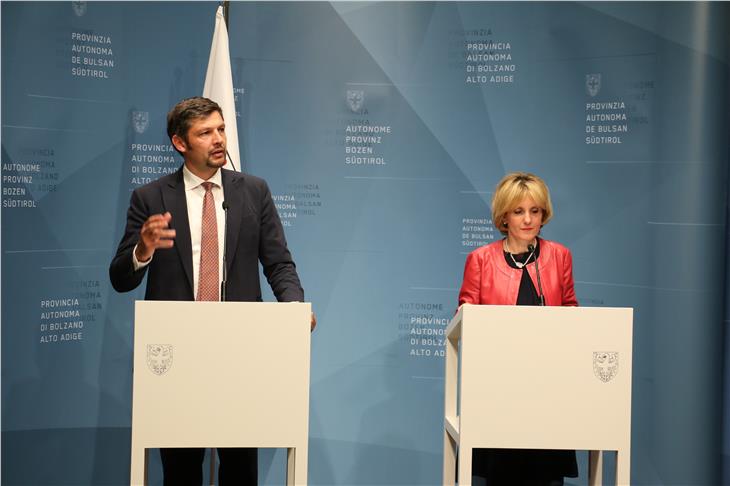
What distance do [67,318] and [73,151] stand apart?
0.87m

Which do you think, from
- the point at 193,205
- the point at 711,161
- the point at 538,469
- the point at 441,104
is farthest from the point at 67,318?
the point at 711,161

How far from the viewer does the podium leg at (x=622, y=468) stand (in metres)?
2.55

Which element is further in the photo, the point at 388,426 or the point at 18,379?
the point at 388,426

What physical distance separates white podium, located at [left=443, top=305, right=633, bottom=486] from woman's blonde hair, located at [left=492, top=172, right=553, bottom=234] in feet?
2.03

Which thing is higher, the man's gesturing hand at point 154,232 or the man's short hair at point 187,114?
the man's short hair at point 187,114

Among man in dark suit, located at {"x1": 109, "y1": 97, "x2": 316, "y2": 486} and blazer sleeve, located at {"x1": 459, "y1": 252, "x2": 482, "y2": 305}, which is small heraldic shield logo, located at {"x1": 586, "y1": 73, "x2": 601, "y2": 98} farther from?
man in dark suit, located at {"x1": 109, "y1": 97, "x2": 316, "y2": 486}

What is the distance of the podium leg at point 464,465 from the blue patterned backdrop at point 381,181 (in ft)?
6.05

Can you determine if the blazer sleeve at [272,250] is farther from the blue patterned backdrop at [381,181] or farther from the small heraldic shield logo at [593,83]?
the small heraldic shield logo at [593,83]

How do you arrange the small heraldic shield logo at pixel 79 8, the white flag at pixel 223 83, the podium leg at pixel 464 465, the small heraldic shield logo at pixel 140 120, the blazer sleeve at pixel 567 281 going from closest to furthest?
1. the podium leg at pixel 464 465
2. the blazer sleeve at pixel 567 281
3. the white flag at pixel 223 83
4. the small heraldic shield logo at pixel 79 8
5. the small heraldic shield logo at pixel 140 120

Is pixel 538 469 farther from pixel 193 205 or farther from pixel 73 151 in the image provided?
pixel 73 151

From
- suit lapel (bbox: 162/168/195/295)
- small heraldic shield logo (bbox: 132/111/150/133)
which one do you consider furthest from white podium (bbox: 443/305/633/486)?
small heraldic shield logo (bbox: 132/111/150/133)

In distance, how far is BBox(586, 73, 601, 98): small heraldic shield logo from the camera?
431 centimetres

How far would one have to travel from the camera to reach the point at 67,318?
4.24 metres

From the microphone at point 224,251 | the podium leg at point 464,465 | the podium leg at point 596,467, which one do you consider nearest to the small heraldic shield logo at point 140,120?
the microphone at point 224,251
